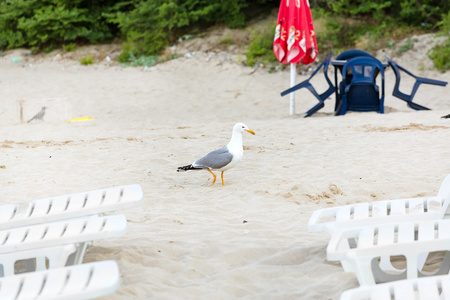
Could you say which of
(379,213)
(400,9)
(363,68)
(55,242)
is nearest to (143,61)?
(400,9)

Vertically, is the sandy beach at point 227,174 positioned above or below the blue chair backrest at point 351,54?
below

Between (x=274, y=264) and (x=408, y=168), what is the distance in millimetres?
2732

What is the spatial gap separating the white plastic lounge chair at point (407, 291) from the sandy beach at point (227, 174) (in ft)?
2.52

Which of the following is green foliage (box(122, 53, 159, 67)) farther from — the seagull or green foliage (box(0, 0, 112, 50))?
the seagull

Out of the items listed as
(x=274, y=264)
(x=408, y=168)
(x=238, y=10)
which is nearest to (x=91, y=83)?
(x=238, y=10)

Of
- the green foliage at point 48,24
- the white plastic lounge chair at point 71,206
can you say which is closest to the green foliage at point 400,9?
the green foliage at point 48,24

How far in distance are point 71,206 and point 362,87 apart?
7316mm

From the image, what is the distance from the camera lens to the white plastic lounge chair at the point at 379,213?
2695mm

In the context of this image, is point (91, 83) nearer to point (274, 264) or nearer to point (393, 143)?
point (393, 143)

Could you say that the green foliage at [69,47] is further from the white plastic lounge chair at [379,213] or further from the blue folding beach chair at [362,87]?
the white plastic lounge chair at [379,213]

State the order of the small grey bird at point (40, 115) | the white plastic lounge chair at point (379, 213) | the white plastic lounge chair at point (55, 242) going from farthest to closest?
the small grey bird at point (40, 115) < the white plastic lounge chair at point (379, 213) < the white plastic lounge chair at point (55, 242)

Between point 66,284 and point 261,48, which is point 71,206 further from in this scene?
point 261,48

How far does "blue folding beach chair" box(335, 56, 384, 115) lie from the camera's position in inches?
374

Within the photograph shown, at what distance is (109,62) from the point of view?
16.9 metres
